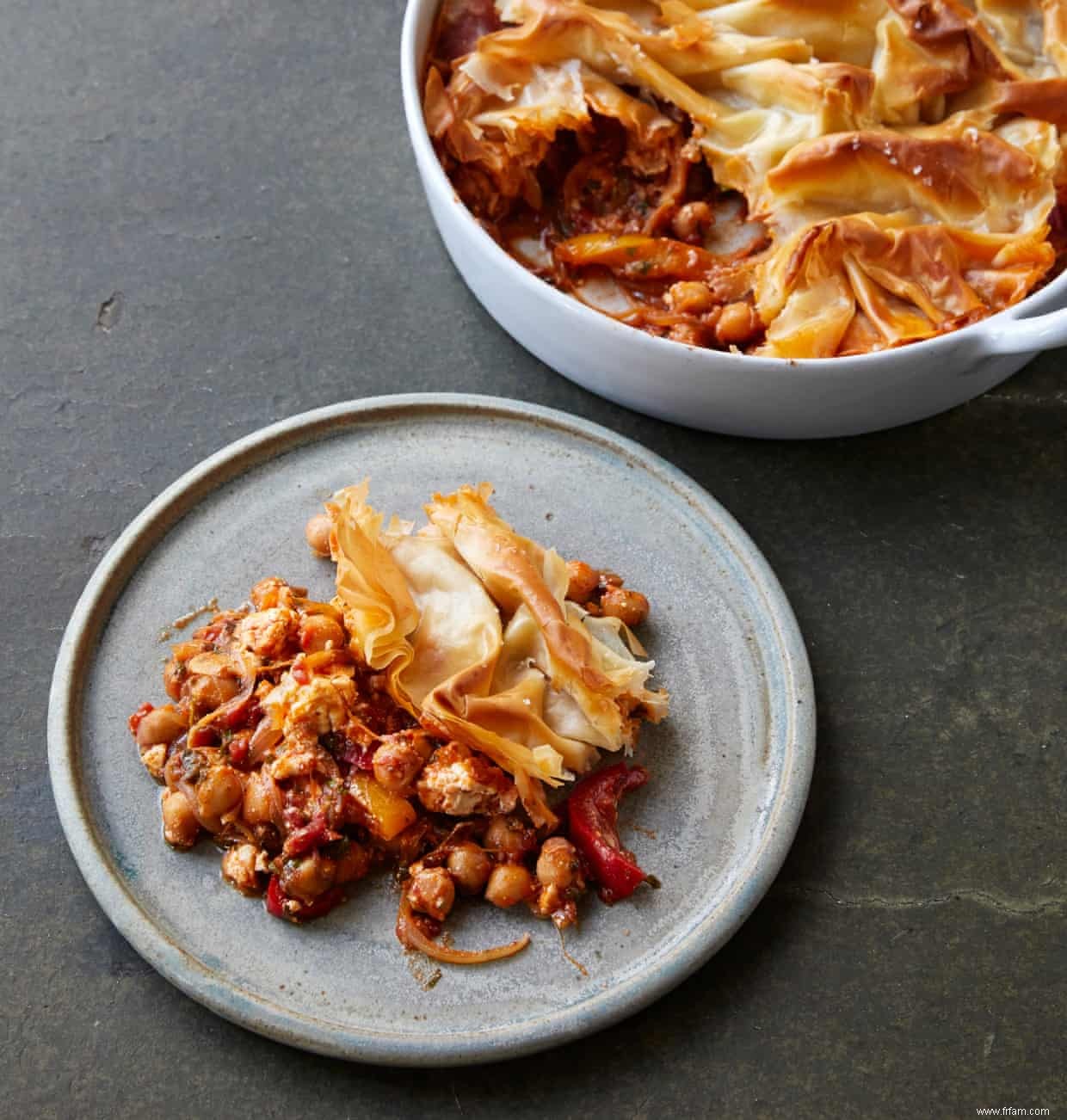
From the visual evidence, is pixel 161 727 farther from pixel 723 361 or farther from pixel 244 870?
pixel 723 361

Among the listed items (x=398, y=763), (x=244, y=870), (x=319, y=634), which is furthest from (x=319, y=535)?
(x=244, y=870)

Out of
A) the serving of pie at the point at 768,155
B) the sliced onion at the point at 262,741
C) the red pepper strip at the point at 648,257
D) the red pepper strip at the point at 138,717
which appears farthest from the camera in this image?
the red pepper strip at the point at 648,257

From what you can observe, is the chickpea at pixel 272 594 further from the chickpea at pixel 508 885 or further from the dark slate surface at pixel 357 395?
the chickpea at pixel 508 885

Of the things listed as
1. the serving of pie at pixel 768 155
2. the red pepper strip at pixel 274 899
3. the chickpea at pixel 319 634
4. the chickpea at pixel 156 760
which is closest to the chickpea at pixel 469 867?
the red pepper strip at pixel 274 899

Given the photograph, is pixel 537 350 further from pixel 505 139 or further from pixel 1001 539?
pixel 1001 539

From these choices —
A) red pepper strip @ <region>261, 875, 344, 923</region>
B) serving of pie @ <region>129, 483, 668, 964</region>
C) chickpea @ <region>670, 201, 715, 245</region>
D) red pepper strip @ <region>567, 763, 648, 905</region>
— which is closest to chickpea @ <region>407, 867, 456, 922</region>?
serving of pie @ <region>129, 483, 668, 964</region>

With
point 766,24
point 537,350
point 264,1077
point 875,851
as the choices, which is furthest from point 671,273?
point 264,1077
